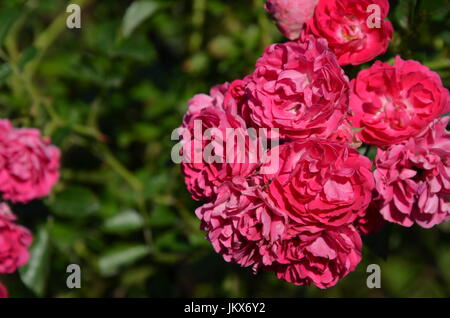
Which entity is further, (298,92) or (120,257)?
(120,257)

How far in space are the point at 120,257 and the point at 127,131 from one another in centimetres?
47

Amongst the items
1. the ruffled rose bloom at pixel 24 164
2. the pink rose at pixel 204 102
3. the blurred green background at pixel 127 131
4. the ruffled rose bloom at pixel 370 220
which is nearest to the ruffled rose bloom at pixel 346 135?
the ruffled rose bloom at pixel 370 220

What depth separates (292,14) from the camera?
1.09 metres

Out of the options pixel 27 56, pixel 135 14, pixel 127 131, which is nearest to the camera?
pixel 27 56

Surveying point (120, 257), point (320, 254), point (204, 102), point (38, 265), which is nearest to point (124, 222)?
point (120, 257)

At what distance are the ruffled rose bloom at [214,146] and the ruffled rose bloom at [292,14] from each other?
0.17 metres

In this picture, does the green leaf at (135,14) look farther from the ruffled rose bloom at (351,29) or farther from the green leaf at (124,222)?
the ruffled rose bloom at (351,29)

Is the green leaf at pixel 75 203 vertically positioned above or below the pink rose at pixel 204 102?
below

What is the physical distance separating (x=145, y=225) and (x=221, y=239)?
739 millimetres

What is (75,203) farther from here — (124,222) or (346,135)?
(346,135)

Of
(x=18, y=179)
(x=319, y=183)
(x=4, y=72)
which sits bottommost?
(x=319, y=183)

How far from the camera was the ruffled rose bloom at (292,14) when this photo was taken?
1.09 meters

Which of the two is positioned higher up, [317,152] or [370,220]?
[317,152]

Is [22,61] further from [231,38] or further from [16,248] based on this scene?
[231,38]
